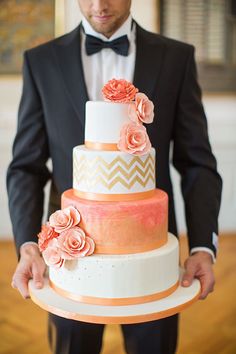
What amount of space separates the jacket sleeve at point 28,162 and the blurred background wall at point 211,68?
3.14 meters

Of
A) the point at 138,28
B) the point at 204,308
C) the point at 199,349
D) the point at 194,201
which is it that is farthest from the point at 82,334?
the point at 204,308

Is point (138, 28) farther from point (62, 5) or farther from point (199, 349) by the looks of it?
point (62, 5)

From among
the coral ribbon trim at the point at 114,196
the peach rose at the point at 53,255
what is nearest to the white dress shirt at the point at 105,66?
the coral ribbon trim at the point at 114,196

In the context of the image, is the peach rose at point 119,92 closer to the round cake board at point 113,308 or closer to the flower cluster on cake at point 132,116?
the flower cluster on cake at point 132,116

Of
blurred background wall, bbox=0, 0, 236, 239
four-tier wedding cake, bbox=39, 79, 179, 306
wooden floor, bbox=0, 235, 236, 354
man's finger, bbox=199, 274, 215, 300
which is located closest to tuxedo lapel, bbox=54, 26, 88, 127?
four-tier wedding cake, bbox=39, 79, 179, 306

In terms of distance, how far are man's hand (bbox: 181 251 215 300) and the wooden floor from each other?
164cm

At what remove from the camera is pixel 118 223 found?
4.60ft

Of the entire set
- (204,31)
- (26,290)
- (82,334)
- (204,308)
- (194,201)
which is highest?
(204,31)

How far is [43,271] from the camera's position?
161 cm

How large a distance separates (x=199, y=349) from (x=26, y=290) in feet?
6.41

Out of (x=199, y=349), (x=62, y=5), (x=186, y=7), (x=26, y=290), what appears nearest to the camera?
(x=26, y=290)

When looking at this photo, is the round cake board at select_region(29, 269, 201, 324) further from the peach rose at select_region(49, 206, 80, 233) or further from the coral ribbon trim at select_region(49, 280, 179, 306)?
the peach rose at select_region(49, 206, 80, 233)

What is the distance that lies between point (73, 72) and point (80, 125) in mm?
187

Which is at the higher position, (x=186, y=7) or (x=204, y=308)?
(x=186, y=7)
